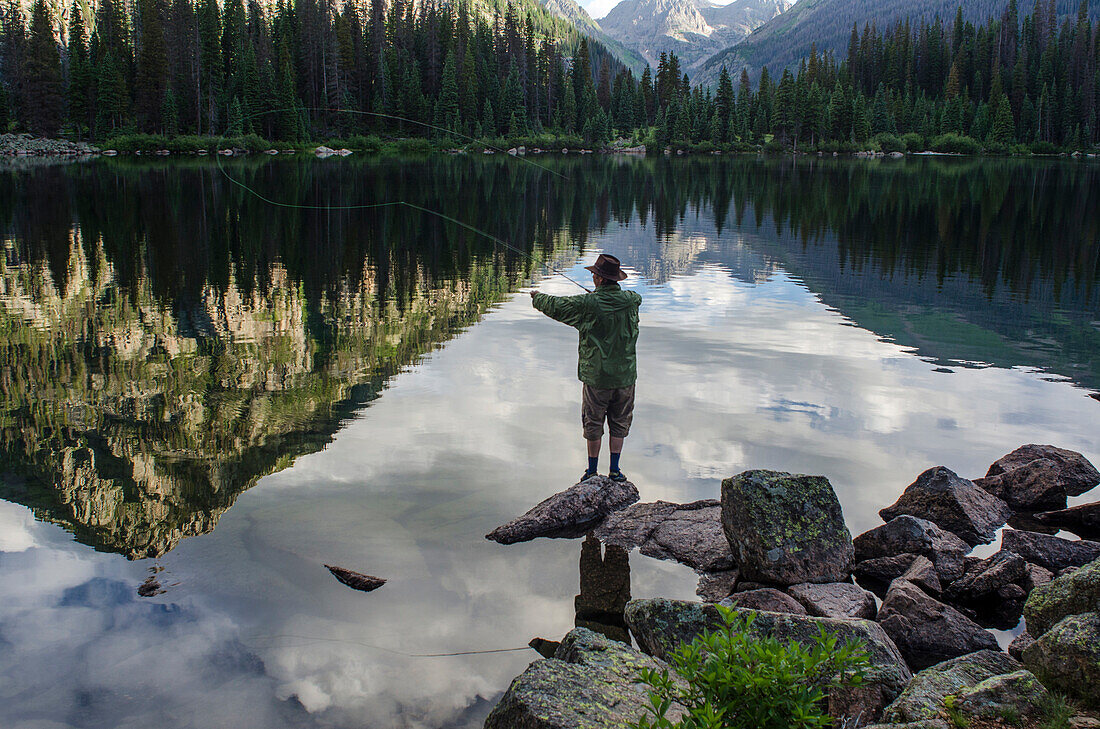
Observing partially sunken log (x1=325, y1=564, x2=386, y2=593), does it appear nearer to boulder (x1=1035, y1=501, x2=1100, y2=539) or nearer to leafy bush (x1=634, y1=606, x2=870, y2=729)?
leafy bush (x1=634, y1=606, x2=870, y2=729)

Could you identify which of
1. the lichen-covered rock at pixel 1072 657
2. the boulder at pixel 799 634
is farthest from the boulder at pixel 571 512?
the lichen-covered rock at pixel 1072 657

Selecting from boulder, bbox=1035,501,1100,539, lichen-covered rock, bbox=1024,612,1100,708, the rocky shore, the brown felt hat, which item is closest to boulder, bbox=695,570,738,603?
the rocky shore

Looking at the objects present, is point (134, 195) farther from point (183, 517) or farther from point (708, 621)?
point (708, 621)

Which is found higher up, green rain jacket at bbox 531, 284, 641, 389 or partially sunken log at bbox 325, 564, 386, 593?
green rain jacket at bbox 531, 284, 641, 389

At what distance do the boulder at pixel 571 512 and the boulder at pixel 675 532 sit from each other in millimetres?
140

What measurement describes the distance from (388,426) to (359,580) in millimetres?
3980

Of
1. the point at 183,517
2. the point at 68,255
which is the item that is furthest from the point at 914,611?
the point at 68,255

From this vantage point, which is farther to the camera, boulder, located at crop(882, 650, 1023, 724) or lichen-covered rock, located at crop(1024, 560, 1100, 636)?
lichen-covered rock, located at crop(1024, 560, 1100, 636)

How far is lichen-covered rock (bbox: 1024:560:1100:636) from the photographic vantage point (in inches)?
221

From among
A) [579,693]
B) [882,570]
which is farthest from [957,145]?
[579,693]

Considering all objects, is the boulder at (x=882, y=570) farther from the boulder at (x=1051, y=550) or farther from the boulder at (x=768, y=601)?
the boulder at (x=768, y=601)

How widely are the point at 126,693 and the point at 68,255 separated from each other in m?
21.6

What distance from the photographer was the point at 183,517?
28.0 feet

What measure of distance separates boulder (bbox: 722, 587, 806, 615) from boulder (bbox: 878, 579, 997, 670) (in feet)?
2.15
